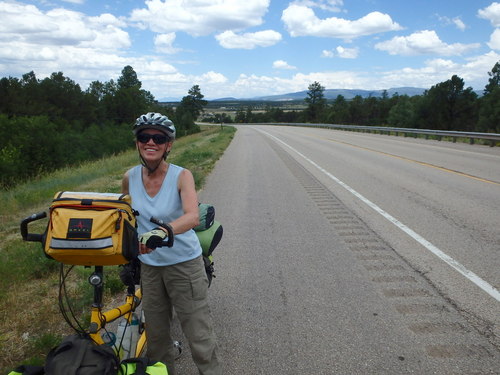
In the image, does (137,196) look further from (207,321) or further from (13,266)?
(13,266)

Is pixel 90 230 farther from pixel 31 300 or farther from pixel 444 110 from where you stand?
pixel 444 110

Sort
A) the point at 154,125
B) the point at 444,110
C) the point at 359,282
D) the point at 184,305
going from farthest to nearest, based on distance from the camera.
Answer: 1. the point at 444,110
2. the point at 359,282
3. the point at 184,305
4. the point at 154,125

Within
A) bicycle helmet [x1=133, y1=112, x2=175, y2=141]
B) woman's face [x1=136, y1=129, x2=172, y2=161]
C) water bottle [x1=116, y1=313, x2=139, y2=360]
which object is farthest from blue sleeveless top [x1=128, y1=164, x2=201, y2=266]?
water bottle [x1=116, y1=313, x2=139, y2=360]

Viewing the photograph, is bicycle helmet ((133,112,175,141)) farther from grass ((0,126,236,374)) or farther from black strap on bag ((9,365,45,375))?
grass ((0,126,236,374))

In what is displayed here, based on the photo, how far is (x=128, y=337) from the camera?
2.95m

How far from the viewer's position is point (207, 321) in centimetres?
284

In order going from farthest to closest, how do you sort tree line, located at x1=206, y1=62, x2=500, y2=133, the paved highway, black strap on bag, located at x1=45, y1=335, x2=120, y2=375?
tree line, located at x1=206, y1=62, x2=500, y2=133
the paved highway
black strap on bag, located at x1=45, y1=335, x2=120, y2=375

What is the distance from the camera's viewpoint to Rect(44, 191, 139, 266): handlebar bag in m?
2.13

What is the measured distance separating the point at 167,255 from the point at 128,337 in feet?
2.41

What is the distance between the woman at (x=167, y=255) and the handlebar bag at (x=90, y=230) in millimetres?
372

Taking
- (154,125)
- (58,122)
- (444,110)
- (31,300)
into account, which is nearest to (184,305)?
(154,125)

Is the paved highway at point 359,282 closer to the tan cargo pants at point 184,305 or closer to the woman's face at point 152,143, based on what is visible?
the tan cargo pants at point 184,305

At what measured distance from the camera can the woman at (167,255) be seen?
267 centimetres

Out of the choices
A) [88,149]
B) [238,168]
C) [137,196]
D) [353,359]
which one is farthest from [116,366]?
[88,149]
